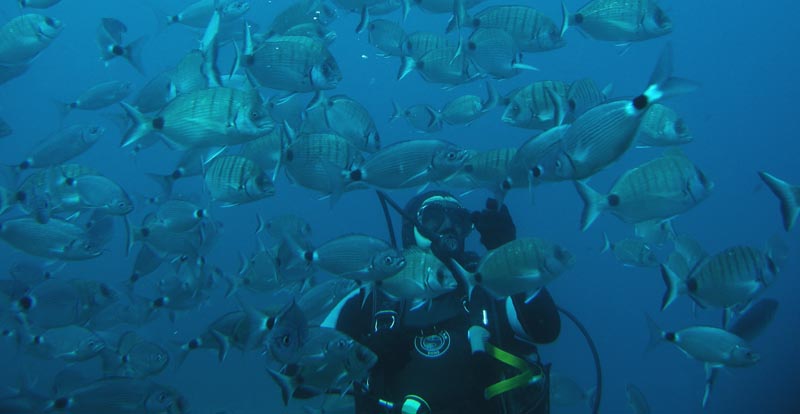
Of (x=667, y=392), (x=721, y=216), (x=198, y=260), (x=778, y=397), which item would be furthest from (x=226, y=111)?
(x=721, y=216)

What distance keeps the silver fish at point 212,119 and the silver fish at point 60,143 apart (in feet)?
8.62

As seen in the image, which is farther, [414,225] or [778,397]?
[778,397]

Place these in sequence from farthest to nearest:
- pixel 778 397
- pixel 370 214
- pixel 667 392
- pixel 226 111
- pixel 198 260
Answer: pixel 370 214
pixel 667 392
pixel 778 397
pixel 198 260
pixel 226 111

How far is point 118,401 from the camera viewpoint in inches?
133

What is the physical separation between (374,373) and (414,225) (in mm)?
1076

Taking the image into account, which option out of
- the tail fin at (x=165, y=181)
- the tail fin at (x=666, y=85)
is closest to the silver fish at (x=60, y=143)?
the tail fin at (x=165, y=181)

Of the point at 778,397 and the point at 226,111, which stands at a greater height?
the point at 226,111

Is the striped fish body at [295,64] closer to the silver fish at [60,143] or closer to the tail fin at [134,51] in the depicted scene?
the tail fin at [134,51]

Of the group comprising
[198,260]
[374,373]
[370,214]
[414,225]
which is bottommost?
[370,214]

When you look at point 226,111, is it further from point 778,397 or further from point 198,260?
point 778,397

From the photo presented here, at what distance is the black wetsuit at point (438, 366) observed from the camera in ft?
11.2

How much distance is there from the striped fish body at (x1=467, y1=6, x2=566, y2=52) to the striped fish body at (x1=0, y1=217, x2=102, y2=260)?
3715 mm

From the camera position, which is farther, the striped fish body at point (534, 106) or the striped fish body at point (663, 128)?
the striped fish body at point (663, 128)

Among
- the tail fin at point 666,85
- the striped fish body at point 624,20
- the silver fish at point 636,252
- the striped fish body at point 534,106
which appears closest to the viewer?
the tail fin at point 666,85
